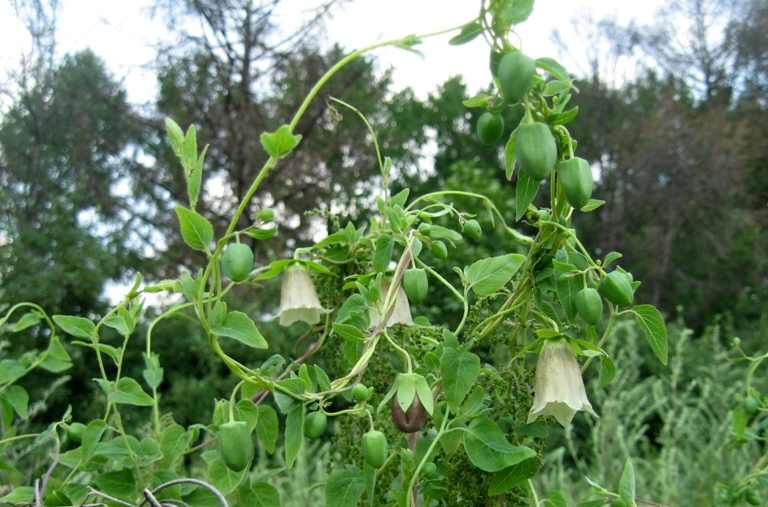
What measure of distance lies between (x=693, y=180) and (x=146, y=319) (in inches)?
192

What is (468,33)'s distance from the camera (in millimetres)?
318

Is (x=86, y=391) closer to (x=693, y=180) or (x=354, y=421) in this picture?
(x=354, y=421)

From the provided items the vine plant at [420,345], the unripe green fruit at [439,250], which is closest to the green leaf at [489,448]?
the vine plant at [420,345]

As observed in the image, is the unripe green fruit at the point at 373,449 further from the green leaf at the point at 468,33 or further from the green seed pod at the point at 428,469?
the green leaf at the point at 468,33

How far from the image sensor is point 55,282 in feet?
9.32

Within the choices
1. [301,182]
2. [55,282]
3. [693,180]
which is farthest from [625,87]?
[55,282]

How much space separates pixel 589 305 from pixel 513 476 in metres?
0.12

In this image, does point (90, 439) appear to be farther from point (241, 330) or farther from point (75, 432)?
point (241, 330)

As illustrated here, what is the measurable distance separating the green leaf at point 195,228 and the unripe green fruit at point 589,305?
192 millimetres

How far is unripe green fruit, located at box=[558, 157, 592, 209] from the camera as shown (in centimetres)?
32

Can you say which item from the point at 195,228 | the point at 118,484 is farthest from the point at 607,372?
the point at 118,484

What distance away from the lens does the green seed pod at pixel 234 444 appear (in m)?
0.33

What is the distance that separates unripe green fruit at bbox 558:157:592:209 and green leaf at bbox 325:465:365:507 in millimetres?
214

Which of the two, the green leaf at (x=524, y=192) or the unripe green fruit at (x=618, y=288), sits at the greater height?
the green leaf at (x=524, y=192)
